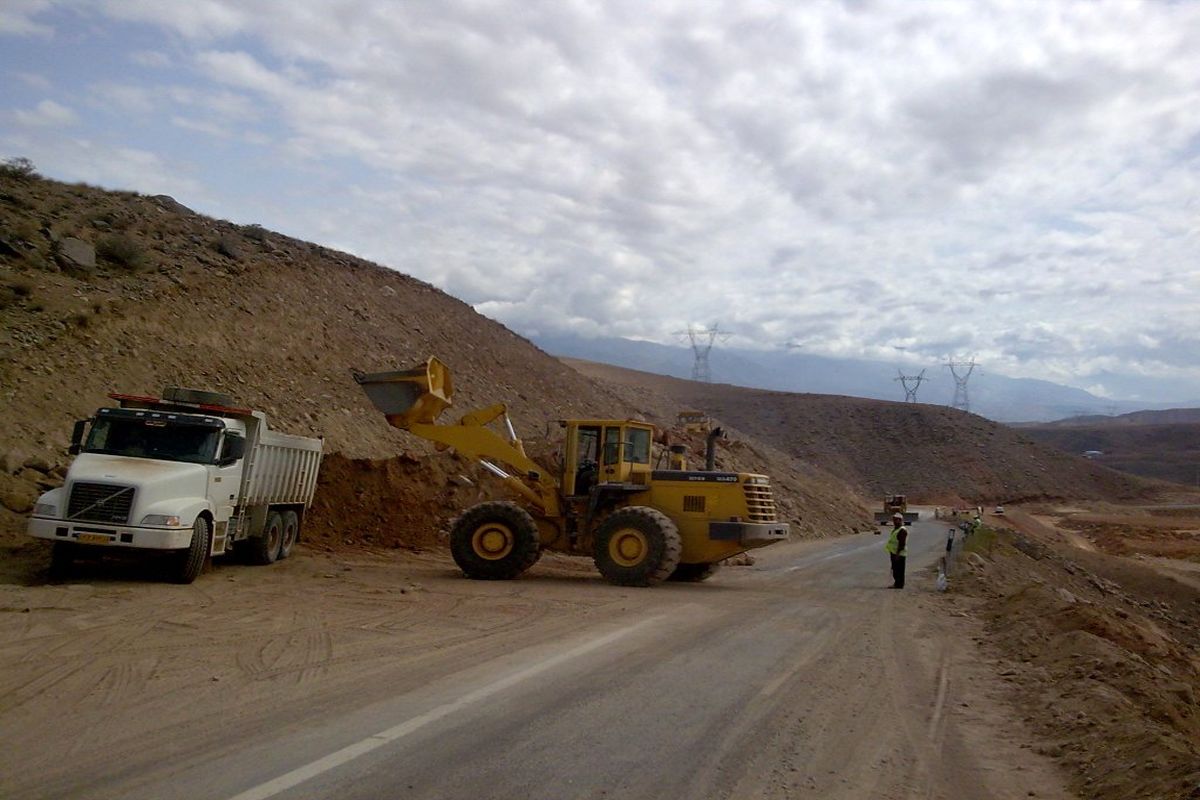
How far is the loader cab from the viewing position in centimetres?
1855

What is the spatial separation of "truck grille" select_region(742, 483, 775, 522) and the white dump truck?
28.6 feet

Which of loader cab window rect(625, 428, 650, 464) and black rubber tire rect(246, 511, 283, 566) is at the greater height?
loader cab window rect(625, 428, 650, 464)

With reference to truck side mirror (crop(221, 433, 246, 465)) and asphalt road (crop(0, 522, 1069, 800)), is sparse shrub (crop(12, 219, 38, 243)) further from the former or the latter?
asphalt road (crop(0, 522, 1069, 800))

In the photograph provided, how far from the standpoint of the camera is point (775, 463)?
57906mm

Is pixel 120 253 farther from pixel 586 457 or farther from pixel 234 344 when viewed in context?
pixel 586 457

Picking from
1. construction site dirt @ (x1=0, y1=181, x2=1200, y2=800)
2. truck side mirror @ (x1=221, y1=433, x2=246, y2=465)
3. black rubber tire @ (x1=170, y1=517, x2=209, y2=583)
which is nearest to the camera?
construction site dirt @ (x1=0, y1=181, x2=1200, y2=800)

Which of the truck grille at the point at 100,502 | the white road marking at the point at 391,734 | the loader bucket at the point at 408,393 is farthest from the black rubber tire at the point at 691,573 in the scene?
the truck grille at the point at 100,502

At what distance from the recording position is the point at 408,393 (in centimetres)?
1844

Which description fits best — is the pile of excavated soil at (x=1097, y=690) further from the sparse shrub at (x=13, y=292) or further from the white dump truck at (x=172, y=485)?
the sparse shrub at (x=13, y=292)

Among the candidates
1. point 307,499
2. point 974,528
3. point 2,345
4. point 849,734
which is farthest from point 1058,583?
point 2,345

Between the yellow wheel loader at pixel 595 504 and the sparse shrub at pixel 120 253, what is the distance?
15076 millimetres

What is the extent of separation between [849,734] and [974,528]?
3291 cm

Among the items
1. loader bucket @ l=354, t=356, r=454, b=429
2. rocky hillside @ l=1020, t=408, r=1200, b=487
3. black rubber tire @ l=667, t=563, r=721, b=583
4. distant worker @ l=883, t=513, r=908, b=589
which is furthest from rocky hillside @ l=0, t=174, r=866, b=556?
rocky hillside @ l=1020, t=408, r=1200, b=487

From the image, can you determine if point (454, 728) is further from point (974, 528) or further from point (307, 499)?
point (974, 528)
